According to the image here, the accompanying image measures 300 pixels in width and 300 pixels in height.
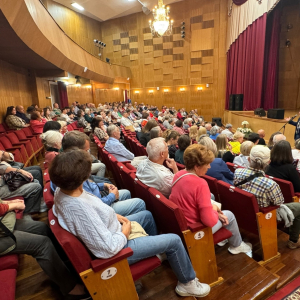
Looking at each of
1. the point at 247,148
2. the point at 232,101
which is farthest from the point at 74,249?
the point at 232,101

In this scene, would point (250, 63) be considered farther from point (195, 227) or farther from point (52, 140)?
point (195, 227)

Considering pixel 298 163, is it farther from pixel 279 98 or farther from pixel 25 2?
pixel 279 98

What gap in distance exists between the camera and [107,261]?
954 mm

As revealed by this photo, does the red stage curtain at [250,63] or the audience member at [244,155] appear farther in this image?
the red stage curtain at [250,63]

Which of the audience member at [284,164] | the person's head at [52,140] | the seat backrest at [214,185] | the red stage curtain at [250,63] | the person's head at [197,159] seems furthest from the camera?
the red stage curtain at [250,63]

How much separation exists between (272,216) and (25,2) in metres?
3.88

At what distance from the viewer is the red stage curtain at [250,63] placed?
25.3 feet

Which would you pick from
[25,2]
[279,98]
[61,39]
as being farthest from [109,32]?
[25,2]

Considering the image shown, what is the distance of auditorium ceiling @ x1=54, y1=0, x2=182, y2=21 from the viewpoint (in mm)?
10164

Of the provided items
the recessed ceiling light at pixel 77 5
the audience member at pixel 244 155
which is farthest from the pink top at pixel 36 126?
the recessed ceiling light at pixel 77 5

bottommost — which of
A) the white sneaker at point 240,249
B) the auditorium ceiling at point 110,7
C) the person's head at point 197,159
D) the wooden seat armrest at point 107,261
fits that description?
the white sneaker at point 240,249

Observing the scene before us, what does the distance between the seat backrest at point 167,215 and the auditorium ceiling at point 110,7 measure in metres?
11.1

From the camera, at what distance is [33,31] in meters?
3.68

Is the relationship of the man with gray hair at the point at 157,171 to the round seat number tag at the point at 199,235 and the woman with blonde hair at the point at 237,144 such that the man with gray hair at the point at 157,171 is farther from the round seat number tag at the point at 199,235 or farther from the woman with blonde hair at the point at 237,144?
the woman with blonde hair at the point at 237,144
